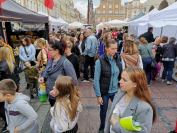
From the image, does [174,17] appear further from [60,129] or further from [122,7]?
[122,7]

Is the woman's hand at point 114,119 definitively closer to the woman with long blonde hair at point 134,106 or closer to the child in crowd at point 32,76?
the woman with long blonde hair at point 134,106

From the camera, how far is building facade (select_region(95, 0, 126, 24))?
116 meters

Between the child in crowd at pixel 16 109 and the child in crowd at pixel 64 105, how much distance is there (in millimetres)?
286

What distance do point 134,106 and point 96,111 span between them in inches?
144

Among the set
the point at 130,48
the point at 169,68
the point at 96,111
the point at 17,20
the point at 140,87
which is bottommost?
the point at 96,111

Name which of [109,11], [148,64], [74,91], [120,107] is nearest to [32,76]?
[148,64]

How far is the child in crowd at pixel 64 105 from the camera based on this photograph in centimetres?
294

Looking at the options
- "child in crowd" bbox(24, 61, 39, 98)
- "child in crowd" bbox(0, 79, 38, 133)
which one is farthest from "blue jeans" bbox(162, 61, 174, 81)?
"child in crowd" bbox(0, 79, 38, 133)

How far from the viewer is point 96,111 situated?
19.4 feet

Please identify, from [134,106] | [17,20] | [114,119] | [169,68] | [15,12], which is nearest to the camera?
[134,106]

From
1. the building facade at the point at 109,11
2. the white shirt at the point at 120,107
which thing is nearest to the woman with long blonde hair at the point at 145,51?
the white shirt at the point at 120,107

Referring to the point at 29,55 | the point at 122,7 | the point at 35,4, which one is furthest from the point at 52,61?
the point at 122,7

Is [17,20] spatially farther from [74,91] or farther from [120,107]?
[120,107]

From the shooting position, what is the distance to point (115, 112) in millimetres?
2469
